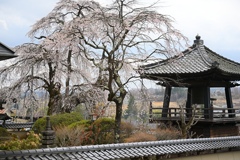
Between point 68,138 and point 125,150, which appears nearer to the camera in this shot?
point 125,150

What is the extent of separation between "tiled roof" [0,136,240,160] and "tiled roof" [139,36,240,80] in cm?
357

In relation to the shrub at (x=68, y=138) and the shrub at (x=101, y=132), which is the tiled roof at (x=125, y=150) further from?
the shrub at (x=101, y=132)

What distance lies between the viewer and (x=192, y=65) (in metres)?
15.3

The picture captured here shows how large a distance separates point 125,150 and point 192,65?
747 cm

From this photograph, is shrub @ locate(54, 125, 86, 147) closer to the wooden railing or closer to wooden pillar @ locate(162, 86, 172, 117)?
the wooden railing

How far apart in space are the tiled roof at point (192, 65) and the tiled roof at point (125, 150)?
357 cm

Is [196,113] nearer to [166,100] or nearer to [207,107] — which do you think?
[207,107]

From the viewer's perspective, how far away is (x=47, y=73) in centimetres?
1969

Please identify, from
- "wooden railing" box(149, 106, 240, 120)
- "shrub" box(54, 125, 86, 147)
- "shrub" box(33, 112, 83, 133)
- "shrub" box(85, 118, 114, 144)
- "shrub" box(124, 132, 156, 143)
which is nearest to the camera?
"shrub" box(54, 125, 86, 147)

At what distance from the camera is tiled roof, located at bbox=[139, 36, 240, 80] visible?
1462 cm

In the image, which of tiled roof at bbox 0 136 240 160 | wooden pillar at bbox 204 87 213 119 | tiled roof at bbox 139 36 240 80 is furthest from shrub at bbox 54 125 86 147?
wooden pillar at bbox 204 87 213 119

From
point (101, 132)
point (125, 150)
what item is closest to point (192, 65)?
point (101, 132)

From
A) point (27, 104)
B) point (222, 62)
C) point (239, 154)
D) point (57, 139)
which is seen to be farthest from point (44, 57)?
point (239, 154)

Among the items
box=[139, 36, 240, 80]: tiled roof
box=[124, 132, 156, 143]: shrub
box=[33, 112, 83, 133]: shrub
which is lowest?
box=[124, 132, 156, 143]: shrub
